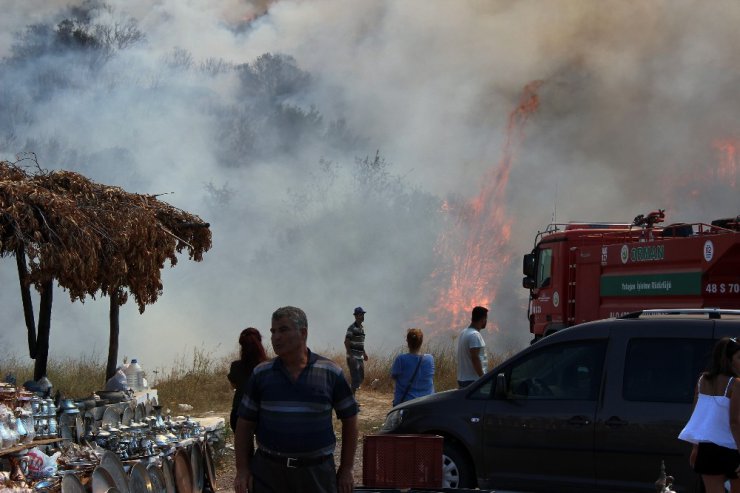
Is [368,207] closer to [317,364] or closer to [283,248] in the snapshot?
[283,248]

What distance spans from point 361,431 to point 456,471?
538 centimetres

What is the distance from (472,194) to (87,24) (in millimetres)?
17273

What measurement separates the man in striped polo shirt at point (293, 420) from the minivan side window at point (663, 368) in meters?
3.47

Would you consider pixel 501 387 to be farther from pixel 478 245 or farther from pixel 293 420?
pixel 478 245

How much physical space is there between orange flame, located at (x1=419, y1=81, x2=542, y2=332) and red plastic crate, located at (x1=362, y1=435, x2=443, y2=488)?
28.0 meters

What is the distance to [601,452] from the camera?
7.63 m

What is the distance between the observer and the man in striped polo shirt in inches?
191

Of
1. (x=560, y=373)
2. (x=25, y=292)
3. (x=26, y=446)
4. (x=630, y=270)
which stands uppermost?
(x=630, y=270)

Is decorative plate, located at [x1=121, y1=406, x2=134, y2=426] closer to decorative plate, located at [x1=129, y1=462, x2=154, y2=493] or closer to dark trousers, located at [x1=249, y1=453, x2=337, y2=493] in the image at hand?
decorative plate, located at [x1=129, y1=462, x2=154, y2=493]

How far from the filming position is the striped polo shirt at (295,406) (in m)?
4.84

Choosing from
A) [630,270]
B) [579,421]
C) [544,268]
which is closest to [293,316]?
[579,421]

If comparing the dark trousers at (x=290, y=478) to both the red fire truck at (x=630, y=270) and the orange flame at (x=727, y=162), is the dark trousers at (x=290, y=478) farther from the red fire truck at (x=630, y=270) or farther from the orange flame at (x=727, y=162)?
the orange flame at (x=727, y=162)

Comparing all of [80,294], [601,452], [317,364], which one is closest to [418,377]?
[601,452]

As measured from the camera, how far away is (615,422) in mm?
7621
